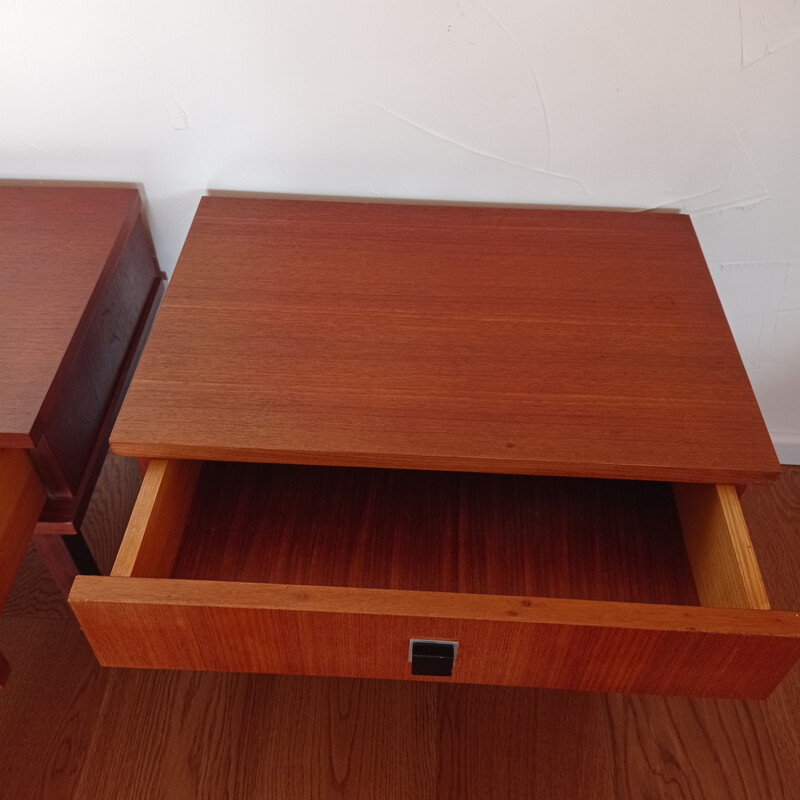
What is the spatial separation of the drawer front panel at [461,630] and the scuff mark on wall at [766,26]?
0.57 m

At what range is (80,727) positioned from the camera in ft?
2.98

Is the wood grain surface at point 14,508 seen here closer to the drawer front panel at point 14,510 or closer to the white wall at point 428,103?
the drawer front panel at point 14,510

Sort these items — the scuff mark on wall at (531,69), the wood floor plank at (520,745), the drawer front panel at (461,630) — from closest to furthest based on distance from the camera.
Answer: the drawer front panel at (461,630)
the scuff mark on wall at (531,69)
the wood floor plank at (520,745)

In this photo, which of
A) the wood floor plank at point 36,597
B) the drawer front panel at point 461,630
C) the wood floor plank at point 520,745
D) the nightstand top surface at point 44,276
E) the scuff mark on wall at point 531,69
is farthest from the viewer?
the wood floor plank at point 36,597

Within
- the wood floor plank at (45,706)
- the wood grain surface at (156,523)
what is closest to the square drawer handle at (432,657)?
the wood grain surface at (156,523)

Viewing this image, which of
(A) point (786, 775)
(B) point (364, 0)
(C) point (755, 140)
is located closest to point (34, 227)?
(B) point (364, 0)

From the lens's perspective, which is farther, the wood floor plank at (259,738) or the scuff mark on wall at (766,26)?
the wood floor plank at (259,738)

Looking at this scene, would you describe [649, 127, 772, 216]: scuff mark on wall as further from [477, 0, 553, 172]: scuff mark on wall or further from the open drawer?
the open drawer

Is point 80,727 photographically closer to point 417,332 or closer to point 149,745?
point 149,745

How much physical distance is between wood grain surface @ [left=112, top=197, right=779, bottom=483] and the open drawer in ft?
0.23

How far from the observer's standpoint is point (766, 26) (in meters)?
0.77

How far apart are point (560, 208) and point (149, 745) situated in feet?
2.59

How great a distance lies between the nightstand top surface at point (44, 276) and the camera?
26.2 inches

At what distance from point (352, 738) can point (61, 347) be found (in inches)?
21.6
